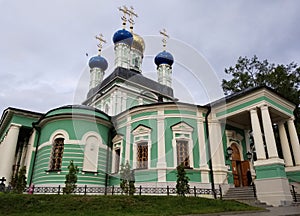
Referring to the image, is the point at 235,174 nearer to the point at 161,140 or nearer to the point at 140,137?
the point at 161,140

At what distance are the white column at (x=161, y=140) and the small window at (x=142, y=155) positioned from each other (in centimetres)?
81

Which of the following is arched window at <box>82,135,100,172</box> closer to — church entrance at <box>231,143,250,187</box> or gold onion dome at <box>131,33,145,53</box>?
church entrance at <box>231,143,250,187</box>

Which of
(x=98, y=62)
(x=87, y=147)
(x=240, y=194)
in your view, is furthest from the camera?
(x=98, y=62)

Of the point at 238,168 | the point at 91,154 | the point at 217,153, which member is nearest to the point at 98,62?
the point at 91,154

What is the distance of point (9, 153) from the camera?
1616 centimetres

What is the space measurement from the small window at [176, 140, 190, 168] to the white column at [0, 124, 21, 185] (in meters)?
10.9

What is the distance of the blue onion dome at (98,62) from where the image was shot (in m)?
26.7

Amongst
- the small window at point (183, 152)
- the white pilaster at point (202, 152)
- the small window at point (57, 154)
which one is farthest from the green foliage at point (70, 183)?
the white pilaster at point (202, 152)

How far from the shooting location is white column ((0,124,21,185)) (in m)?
15.7

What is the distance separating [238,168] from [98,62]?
18.3m

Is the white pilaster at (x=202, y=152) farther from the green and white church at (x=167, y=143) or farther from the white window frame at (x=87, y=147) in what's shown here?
the white window frame at (x=87, y=147)

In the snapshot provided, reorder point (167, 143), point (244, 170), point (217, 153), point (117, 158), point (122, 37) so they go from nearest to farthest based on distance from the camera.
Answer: point (167, 143)
point (217, 153)
point (244, 170)
point (117, 158)
point (122, 37)

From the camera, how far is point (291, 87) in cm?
1842

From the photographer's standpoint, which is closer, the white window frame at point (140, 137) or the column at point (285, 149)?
the white window frame at point (140, 137)
